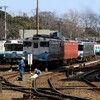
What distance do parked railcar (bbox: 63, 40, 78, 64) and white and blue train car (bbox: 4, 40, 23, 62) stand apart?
5625 millimetres

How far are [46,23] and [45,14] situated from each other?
4.65 metres

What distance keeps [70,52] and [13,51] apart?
6.88m

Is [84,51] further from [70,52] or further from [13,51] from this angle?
[13,51]

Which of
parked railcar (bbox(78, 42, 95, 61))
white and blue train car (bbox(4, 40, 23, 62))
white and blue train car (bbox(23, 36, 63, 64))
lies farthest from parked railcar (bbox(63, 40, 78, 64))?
white and blue train car (bbox(23, 36, 63, 64))

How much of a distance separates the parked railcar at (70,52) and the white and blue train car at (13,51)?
18.5ft

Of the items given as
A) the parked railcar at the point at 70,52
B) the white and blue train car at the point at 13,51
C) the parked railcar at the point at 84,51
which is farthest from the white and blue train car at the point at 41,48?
the parked railcar at the point at 84,51

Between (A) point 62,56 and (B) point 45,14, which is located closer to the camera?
(A) point 62,56

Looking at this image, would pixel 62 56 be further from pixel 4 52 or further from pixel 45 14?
pixel 45 14

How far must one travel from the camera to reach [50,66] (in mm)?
38625

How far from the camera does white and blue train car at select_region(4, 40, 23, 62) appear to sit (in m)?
46.3

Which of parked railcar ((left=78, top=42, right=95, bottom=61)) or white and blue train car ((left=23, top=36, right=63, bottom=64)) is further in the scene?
parked railcar ((left=78, top=42, right=95, bottom=61))

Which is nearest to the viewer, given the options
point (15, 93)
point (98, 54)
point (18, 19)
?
point (15, 93)

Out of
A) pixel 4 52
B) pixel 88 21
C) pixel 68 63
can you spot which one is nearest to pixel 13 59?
pixel 4 52

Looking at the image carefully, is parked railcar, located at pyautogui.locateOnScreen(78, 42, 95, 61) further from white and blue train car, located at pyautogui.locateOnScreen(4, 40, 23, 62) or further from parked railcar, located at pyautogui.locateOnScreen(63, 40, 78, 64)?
white and blue train car, located at pyautogui.locateOnScreen(4, 40, 23, 62)
